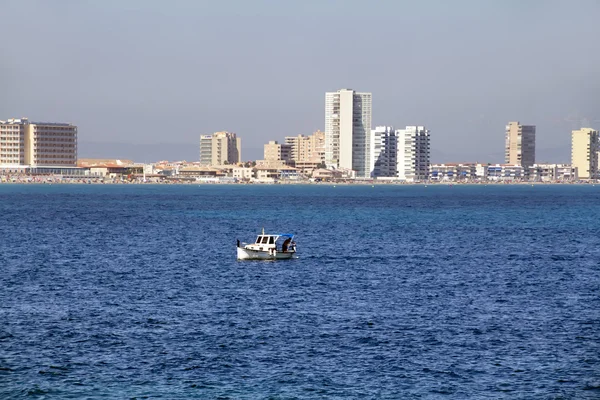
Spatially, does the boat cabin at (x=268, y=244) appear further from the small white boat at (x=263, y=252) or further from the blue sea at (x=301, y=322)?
the blue sea at (x=301, y=322)

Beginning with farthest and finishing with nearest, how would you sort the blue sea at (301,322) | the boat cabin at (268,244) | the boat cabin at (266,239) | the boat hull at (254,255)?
1. the boat cabin at (266,239)
2. the boat cabin at (268,244)
3. the boat hull at (254,255)
4. the blue sea at (301,322)

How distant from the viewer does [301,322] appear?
5028cm

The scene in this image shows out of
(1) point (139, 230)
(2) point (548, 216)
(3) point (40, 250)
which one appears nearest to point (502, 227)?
(2) point (548, 216)

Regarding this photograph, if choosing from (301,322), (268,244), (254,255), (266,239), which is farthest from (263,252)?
(301,322)

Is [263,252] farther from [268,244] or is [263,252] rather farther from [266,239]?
[266,239]

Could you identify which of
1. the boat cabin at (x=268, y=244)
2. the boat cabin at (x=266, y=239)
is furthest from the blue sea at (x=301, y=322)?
the boat cabin at (x=266, y=239)

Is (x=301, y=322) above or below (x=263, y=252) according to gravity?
below

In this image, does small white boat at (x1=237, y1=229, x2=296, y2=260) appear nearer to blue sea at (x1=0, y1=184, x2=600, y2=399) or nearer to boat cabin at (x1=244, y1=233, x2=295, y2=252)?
boat cabin at (x1=244, y1=233, x2=295, y2=252)

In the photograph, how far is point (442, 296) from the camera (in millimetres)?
60250

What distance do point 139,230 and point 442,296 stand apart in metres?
70.4

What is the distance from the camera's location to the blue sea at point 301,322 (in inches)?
1489

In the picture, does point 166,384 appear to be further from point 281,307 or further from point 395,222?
point 395,222

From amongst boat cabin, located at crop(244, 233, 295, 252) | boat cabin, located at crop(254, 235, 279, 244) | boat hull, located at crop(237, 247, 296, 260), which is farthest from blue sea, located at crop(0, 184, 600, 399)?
boat cabin, located at crop(254, 235, 279, 244)

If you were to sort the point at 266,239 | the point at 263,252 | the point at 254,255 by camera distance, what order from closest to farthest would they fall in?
1. the point at 263,252
2. the point at 254,255
3. the point at 266,239
